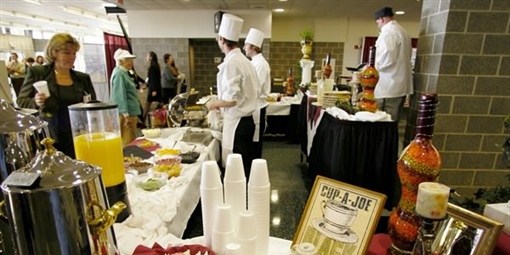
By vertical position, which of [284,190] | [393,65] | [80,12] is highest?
[80,12]

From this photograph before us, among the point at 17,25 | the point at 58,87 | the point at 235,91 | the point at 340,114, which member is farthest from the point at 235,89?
the point at 17,25

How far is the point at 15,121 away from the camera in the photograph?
709 mm

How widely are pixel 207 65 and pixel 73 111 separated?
6.88 meters

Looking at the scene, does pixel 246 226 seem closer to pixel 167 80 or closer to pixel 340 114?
pixel 340 114

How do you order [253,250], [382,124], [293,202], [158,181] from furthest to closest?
[293,202], [382,124], [158,181], [253,250]

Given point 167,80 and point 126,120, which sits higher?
point 167,80

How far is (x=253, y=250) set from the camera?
0.69m

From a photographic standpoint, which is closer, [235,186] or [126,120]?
[235,186]

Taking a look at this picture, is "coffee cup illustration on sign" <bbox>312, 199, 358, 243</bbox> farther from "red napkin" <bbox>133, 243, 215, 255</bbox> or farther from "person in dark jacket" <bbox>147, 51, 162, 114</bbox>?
"person in dark jacket" <bbox>147, 51, 162, 114</bbox>

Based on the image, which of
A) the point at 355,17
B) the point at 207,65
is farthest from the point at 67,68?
the point at 355,17

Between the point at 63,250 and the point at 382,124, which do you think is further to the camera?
the point at 382,124

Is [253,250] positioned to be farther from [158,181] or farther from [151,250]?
[158,181]

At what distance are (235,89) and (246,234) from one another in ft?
5.43

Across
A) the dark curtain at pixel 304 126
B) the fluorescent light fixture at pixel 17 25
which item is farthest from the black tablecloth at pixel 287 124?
the fluorescent light fixture at pixel 17 25
